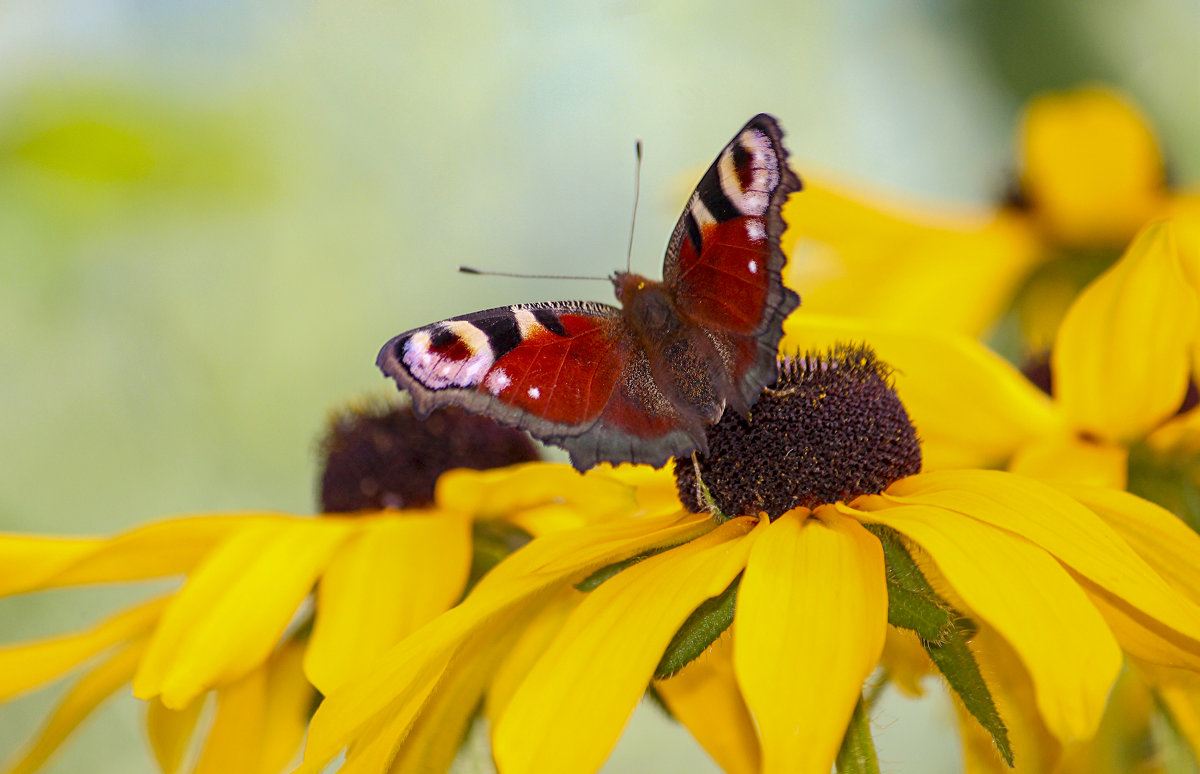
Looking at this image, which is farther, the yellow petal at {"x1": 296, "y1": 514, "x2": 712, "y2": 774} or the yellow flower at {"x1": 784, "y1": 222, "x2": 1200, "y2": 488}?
the yellow flower at {"x1": 784, "y1": 222, "x2": 1200, "y2": 488}

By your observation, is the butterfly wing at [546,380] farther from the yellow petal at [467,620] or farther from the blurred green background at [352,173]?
the blurred green background at [352,173]

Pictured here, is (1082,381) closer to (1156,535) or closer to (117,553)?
(1156,535)

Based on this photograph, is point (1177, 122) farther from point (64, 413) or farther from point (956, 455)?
point (64, 413)

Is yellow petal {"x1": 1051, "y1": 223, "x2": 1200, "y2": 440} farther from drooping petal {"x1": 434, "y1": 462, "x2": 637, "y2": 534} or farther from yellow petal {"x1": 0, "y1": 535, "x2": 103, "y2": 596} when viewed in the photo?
yellow petal {"x1": 0, "y1": 535, "x2": 103, "y2": 596}

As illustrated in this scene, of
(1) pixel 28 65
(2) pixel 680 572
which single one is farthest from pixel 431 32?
(2) pixel 680 572

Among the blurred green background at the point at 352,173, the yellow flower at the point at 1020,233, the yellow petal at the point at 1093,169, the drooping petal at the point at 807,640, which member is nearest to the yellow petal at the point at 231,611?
the drooping petal at the point at 807,640

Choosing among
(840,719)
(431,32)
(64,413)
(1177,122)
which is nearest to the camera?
(840,719)

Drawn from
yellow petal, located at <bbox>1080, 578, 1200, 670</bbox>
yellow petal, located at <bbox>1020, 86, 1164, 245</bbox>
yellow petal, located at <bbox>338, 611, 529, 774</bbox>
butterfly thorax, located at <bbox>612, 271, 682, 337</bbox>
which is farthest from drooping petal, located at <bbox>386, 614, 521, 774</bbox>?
yellow petal, located at <bbox>1020, 86, 1164, 245</bbox>

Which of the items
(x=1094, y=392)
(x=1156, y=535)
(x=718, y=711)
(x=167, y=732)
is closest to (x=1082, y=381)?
(x=1094, y=392)
